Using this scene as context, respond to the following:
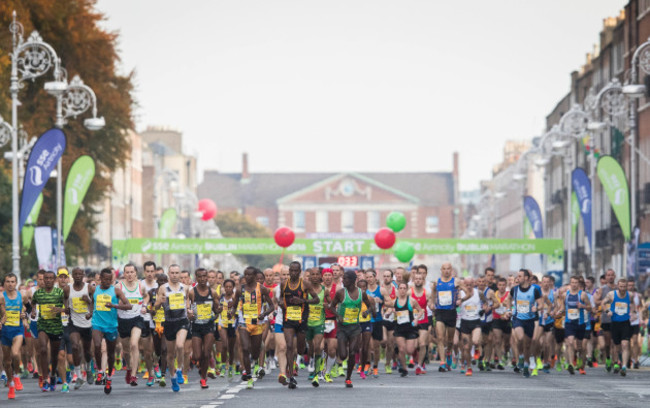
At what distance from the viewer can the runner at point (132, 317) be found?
22.2 metres

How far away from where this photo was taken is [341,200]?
180 meters

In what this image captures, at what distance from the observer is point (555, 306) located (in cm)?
2797

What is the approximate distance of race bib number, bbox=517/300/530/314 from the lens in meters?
26.4

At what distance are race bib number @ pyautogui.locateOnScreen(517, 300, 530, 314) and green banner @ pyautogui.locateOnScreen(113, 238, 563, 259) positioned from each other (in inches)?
1307

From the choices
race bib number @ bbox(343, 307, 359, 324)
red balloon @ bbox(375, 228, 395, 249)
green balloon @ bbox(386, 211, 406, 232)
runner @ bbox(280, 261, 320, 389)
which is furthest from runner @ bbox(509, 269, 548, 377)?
green balloon @ bbox(386, 211, 406, 232)

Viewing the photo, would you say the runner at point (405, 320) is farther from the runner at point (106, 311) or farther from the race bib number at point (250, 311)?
the runner at point (106, 311)

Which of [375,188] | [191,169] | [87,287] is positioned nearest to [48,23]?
[87,287]

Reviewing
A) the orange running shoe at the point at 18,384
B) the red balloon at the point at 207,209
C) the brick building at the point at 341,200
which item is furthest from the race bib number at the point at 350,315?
the brick building at the point at 341,200

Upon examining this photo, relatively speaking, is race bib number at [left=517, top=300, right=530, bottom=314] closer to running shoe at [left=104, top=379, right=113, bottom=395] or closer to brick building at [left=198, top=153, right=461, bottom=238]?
running shoe at [left=104, top=379, right=113, bottom=395]

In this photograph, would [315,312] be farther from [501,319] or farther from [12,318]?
[501,319]

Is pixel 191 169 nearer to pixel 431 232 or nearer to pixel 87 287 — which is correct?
pixel 431 232

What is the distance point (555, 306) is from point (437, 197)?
16166 cm

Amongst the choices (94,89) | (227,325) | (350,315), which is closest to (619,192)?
(227,325)

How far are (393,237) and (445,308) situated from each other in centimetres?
1665
